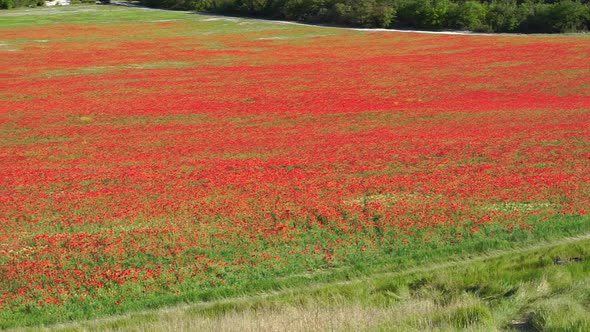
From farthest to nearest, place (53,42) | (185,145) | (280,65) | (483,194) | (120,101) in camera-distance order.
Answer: (53,42) < (280,65) < (120,101) < (185,145) < (483,194)

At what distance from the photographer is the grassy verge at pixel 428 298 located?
7.84 m

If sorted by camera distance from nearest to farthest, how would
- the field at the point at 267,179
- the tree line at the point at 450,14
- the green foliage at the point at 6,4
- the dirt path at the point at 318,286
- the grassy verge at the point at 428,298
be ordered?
the grassy verge at the point at 428,298, the dirt path at the point at 318,286, the field at the point at 267,179, the tree line at the point at 450,14, the green foliage at the point at 6,4

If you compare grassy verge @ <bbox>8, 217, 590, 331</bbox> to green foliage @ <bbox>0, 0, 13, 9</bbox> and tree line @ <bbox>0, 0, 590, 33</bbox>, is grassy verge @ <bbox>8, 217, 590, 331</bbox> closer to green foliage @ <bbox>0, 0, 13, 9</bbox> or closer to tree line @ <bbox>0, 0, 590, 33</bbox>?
tree line @ <bbox>0, 0, 590, 33</bbox>

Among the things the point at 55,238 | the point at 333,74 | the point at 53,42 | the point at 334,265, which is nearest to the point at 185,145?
the point at 55,238

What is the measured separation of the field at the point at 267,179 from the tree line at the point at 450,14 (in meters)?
36.5

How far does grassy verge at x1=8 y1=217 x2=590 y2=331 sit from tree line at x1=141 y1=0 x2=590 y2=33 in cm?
6799

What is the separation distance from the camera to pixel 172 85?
38969mm

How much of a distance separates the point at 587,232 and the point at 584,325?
7.67m

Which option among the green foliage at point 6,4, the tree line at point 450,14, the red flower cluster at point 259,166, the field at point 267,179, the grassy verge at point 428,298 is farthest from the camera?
the green foliage at point 6,4

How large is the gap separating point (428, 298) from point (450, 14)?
77.8 meters

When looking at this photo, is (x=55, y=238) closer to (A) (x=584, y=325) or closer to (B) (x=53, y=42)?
(A) (x=584, y=325)

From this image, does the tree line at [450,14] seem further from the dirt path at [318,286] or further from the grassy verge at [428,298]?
the grassy verge at [428,298]

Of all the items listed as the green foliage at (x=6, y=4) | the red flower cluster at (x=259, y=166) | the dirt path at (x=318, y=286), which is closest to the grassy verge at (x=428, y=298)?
the dirt path at (x=318, y=286)

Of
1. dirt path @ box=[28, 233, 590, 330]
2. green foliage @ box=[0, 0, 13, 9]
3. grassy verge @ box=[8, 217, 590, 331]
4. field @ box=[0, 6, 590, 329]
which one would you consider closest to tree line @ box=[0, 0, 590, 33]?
field @ box=[0, 6, 590, 329]
